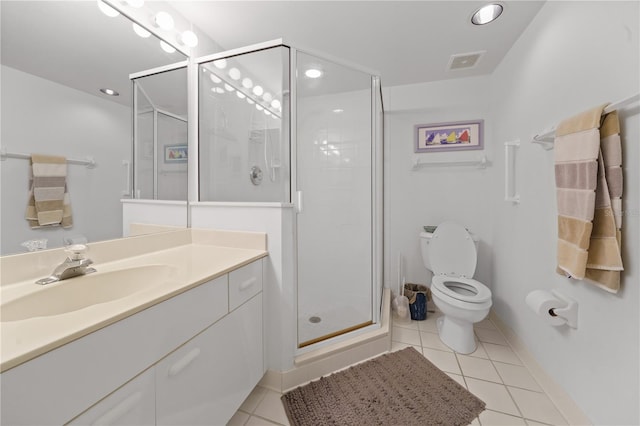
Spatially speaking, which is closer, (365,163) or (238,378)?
(238,378)

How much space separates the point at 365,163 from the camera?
2.01 meters

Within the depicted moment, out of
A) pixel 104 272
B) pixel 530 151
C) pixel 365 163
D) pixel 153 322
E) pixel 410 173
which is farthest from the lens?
pixel 410 173

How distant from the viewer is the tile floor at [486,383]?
4.12 ft

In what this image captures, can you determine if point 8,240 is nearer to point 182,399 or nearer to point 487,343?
point 182,399

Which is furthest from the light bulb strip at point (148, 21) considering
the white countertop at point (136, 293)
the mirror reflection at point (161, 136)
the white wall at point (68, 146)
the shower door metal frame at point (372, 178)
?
the white countertop at point (136, 293)

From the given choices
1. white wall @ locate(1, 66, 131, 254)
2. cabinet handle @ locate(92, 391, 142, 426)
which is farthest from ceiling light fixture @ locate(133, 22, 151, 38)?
cabinet handle @ locate(92, 391, 142, 426)

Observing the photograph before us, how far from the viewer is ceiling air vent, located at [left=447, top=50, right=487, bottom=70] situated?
1.99 m

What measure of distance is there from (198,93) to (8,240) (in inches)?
46.9

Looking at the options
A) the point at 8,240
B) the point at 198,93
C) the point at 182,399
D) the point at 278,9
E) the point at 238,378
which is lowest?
the point at 238,378

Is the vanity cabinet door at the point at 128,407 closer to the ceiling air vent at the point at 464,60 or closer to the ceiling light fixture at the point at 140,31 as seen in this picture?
the ceiling light fixture at the point at 140,31

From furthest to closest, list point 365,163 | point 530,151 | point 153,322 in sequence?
point 365,163 → point 530,151 → point 153,322

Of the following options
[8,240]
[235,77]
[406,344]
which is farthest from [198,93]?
[406,344]

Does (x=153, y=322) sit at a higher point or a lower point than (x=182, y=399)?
higher

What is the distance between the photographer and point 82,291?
3.08 feet
